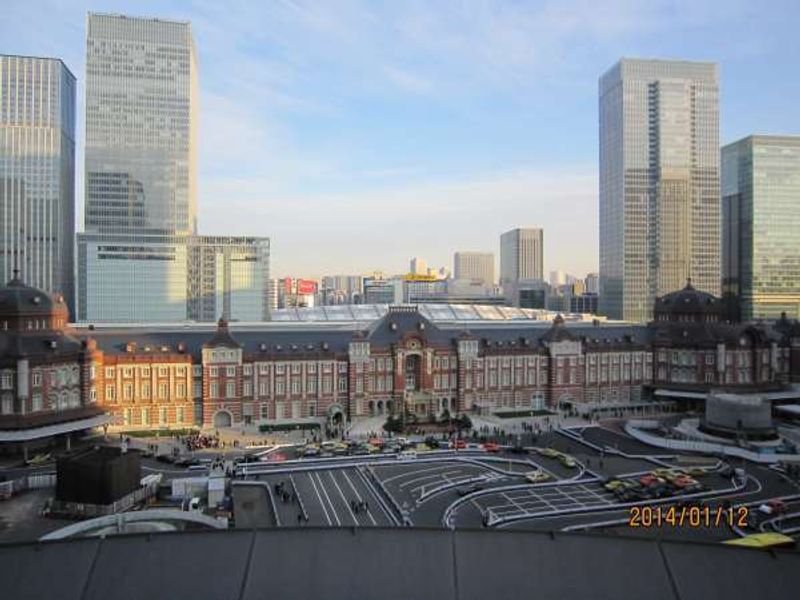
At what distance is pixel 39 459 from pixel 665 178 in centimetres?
14958

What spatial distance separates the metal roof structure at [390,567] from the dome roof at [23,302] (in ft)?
172

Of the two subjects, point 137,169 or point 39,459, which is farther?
point 137,169

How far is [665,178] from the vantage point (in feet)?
535

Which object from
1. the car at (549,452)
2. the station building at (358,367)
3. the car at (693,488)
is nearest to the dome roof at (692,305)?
the station building at (358,367)

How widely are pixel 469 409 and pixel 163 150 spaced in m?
95.4

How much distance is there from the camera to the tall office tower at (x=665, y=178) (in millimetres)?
162250

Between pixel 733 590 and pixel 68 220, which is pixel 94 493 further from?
pixel 68 220

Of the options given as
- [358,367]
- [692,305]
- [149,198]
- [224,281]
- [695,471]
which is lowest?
[695,471]

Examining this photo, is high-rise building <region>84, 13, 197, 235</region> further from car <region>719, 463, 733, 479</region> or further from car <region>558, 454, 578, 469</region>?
car <region>719, 463, 733, 479</region>

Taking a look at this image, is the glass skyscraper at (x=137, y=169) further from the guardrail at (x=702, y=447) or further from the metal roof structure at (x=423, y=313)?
the guardrail at (x=702, y=447)

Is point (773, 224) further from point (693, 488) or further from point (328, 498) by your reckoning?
point (328, 498)

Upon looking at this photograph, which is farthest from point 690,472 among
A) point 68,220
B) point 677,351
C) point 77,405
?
point 68,220

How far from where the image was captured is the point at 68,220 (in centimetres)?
16938
